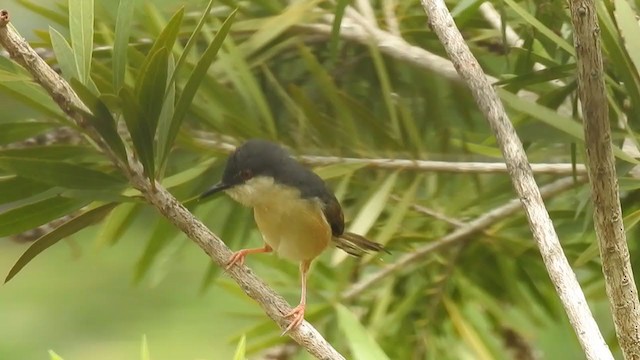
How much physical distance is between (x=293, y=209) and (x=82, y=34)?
313mm

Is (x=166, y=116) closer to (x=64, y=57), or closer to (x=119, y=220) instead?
(x=64, y=57)

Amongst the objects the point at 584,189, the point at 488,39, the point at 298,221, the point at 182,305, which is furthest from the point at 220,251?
the point at 182,305

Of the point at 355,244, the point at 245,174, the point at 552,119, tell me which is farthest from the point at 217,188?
the point at 552,119

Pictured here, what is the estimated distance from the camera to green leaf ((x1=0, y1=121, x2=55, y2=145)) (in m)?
0.61

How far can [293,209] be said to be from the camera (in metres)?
0.79

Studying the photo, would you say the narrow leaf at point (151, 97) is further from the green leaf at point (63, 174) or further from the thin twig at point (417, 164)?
the thin twig at point (417, 164)

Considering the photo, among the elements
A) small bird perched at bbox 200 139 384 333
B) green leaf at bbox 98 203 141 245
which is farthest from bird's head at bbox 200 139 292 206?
green leaf at bbox 98 203 141 245

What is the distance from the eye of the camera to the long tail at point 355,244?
746mm

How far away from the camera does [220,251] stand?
1.61 feet

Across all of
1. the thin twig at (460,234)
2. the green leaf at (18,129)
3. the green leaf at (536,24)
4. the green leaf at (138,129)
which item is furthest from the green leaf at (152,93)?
the thin twig at (460,234)

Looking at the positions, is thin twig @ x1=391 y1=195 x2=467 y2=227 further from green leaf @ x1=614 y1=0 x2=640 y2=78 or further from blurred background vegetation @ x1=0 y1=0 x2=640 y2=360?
green leaf @ x1=614 y1=0 x2=640 y2=78

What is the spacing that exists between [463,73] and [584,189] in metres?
0.28

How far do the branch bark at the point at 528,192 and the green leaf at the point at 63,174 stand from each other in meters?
0.20

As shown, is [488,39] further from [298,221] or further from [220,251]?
[220,251]
